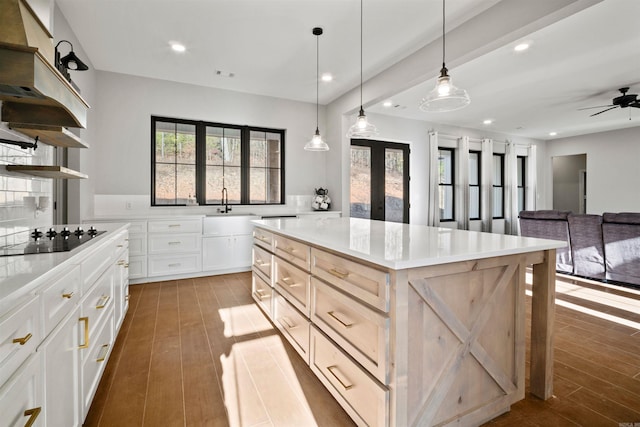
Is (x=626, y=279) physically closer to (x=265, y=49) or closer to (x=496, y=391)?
(x=496, y=391)

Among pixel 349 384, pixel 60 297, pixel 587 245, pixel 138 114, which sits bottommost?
pixel 349 384

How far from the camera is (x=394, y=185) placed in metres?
6.43

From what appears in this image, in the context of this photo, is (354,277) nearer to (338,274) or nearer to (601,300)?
(338,274)

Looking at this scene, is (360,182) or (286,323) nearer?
(286,323)

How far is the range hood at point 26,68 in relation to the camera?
117cm

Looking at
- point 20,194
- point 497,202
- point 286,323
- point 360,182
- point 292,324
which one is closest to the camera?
point 20,194

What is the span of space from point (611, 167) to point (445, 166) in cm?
435

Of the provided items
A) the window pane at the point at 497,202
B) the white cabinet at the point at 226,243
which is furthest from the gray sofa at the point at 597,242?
the white cabinet at the point at 226,243

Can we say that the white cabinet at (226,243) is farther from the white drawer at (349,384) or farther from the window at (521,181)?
the window at (521,181)

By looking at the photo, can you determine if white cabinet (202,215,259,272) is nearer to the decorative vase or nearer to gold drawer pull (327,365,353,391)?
the decorative vase

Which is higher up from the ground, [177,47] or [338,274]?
[177,47]

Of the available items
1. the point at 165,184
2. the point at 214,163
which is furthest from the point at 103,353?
the point at 214,163

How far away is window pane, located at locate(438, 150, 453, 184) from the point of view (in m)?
7.14

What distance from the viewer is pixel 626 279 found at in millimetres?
3791
